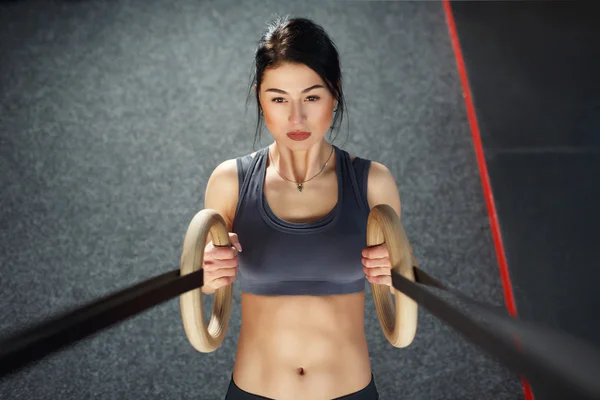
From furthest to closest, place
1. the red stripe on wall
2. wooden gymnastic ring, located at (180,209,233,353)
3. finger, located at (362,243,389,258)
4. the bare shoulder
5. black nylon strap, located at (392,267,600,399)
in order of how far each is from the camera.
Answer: the red stripe on wall, the bare shoulder, finger, located at (362,243,389,258), wooden gymnastic ring, located at (180,209,233,353), black nylon strap, located at (392,267,600,399)

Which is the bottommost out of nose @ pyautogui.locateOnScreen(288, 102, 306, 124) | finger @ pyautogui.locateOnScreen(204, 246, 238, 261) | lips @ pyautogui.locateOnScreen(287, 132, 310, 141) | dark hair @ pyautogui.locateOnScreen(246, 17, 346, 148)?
finger @ pyautogui.locateOnScreen(204, 246, 238, 261)

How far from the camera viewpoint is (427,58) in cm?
182

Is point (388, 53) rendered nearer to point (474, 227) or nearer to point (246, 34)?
point (246, 34)

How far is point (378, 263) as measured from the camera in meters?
0.93

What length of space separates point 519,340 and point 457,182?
1.34 metres

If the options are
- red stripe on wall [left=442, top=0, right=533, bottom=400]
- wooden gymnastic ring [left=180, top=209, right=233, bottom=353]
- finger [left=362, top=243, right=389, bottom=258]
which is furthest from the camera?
red stripe on wall [left=442, top=0, right=533, bottom=400]

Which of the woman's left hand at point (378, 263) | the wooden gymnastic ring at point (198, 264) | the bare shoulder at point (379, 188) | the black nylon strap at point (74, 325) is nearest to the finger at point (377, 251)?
the woman's left hand at point (378, 263)

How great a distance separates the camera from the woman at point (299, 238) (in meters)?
0.94

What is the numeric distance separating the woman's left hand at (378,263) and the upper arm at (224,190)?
246mm

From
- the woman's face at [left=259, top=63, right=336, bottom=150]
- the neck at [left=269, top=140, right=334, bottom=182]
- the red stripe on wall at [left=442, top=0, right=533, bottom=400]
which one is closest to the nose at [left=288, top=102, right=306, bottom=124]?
the woman's face at [left=259, top=63, right=336, bottom=150]

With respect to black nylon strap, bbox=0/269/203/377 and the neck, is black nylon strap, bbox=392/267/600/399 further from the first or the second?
the neck

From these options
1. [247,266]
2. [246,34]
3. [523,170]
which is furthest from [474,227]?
[247,266]

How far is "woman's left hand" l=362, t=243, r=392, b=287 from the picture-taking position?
920 millimetres

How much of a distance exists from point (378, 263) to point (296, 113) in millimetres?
261
